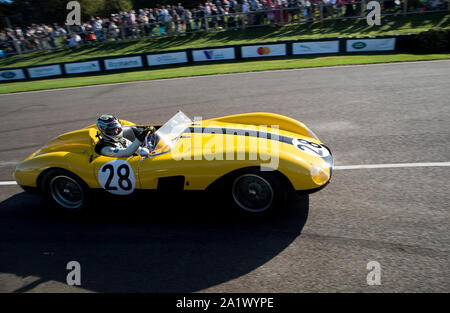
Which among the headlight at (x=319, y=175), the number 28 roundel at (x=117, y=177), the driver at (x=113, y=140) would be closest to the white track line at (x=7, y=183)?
the driver at (x=113, y=140)

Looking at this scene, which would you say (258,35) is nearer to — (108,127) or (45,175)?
(108,127)

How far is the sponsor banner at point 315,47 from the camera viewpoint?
52.6ft

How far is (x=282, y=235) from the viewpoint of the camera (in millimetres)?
4305

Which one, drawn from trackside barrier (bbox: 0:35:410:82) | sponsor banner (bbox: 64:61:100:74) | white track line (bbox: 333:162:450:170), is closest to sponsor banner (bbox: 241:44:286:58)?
trackside barrier (bbox: 0:35:410:82)

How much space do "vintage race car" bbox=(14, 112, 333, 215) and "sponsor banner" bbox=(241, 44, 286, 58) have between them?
40.4 feet

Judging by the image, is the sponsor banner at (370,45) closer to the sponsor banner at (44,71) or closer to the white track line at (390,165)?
the white track line at (390,165)

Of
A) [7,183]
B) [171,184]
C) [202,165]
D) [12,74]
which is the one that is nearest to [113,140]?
[171,184]

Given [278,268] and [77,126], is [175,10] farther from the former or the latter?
[278,268]

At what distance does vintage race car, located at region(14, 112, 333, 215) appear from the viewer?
4352mm

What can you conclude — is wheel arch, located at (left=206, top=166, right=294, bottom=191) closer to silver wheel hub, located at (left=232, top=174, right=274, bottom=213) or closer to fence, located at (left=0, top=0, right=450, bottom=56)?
silver wheel hub, located at (left=232, top=174, right=274, bottom=213)

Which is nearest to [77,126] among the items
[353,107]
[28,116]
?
[28,116]

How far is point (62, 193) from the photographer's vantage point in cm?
533

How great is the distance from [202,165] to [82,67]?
16983 mm

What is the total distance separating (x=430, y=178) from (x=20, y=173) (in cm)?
615
